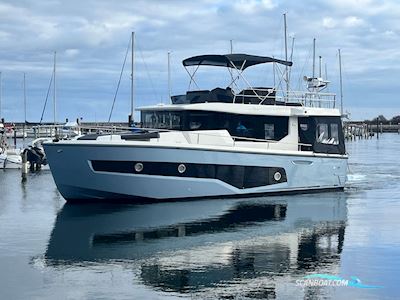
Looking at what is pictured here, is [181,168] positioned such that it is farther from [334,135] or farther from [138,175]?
[334,135]

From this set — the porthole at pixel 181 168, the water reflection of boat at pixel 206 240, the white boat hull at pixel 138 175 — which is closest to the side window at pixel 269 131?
the white boat hull at pixel 138 175

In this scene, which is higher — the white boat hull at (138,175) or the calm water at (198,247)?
the white boat hull at (138,175)

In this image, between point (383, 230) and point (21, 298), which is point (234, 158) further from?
point (21, 298)

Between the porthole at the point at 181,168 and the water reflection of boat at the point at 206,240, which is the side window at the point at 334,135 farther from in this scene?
the porthole at the point at 181,168

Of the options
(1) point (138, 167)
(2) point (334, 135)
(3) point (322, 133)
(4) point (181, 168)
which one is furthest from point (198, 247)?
(2) point (334, 135)

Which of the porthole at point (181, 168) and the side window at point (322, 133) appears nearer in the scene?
the porthole at point (181, 168)

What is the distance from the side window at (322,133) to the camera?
23.4m

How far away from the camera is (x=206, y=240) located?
1456cm

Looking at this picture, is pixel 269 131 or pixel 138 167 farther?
pixel 269 131

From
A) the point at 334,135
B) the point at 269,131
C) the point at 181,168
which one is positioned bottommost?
the point at 181,168

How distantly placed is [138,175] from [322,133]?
7707 mm

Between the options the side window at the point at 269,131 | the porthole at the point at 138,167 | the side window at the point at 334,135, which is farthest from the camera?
the side window at the point at 334,135

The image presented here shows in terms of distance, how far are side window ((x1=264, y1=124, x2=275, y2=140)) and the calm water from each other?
7.22ft

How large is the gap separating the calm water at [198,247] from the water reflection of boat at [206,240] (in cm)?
2
